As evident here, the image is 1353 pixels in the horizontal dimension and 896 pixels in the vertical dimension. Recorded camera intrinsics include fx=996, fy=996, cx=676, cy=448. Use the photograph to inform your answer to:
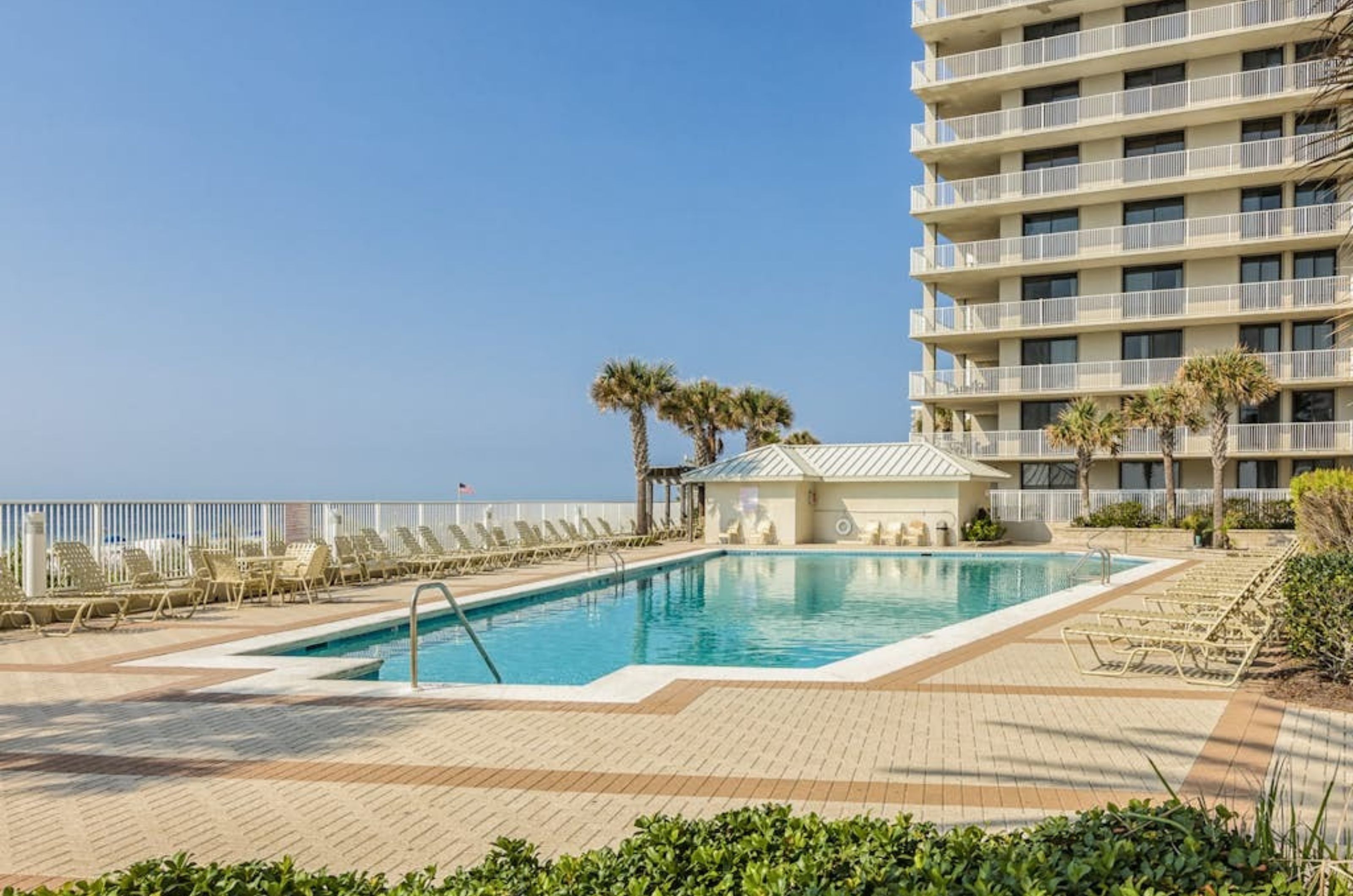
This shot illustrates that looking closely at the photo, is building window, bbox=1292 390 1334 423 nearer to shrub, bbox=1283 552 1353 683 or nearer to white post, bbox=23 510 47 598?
shrub, bbox=1283 552 1353 683

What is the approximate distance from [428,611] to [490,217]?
6541cm

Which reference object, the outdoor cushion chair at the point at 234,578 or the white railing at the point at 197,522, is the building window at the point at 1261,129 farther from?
the outdoor cushion chair at the point at 234,578

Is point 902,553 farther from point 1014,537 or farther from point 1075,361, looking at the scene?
point 1075,361

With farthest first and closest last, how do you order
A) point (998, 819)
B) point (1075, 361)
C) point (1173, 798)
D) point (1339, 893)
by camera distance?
point (1075, 361), point (998, 819), point (1173, 798), point (1339, 893)

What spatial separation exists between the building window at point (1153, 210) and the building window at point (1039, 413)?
708 centimetres

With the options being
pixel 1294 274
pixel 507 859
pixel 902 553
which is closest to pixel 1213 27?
pixel 1294 274

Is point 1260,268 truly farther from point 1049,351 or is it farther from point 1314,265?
point 1049,351

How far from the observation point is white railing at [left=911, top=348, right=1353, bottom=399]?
109ft

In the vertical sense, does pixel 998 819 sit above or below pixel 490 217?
below

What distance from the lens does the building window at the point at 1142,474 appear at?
3550 cm

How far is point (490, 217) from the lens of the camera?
7569 centimetres

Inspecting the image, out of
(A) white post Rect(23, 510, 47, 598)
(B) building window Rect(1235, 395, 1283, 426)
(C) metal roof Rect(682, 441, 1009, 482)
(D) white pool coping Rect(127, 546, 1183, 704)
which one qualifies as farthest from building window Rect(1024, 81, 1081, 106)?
(A) white post Rect(23, 510, 47, 598)

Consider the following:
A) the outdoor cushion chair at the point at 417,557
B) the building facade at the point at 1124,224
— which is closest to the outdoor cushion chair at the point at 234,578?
the outdoor cushion chair at the point at 417,557

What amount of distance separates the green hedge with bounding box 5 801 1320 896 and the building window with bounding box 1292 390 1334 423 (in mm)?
36638
